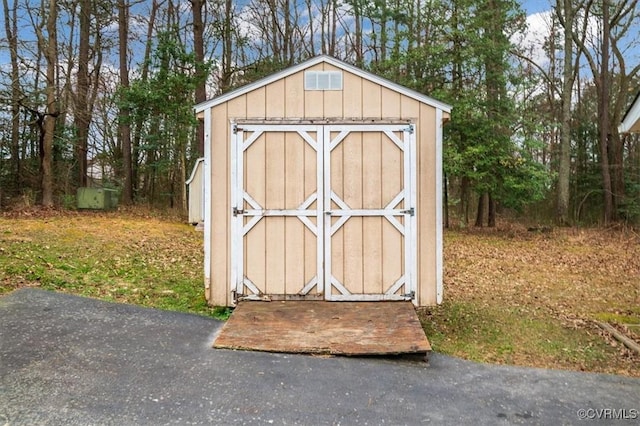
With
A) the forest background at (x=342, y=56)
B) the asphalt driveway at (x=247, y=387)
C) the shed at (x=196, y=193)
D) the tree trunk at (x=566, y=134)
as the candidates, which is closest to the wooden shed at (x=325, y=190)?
the asphalt driveway at (x=247, y=387)

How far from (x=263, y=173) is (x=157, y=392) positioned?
8.88 feet

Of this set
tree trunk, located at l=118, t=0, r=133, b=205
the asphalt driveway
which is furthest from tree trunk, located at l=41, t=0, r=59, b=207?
the asphalt driveway

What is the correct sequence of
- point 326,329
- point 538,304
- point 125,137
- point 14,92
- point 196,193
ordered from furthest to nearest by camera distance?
point 125,137, point 196,193, point 14,92, point 538,304, point 326,329

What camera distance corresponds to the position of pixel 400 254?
5172mm

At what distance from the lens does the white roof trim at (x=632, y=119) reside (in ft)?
14.3

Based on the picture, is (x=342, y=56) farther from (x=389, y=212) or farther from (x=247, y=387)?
(x=247, y=387)

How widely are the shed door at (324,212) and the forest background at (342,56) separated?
24.1 feet

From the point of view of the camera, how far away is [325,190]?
519 centimetres

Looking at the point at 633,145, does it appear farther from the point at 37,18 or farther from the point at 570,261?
the point at 37,18

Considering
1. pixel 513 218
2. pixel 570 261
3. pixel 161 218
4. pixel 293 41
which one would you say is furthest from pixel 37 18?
pixel 513 218

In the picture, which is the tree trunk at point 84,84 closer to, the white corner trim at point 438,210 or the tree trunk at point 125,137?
the tree trunk at point 125,137

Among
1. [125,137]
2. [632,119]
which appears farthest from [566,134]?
[125,137]

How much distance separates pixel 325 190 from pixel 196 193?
6996mm

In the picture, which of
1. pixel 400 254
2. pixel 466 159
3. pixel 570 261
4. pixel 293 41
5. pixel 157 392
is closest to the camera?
pixel 157 392
